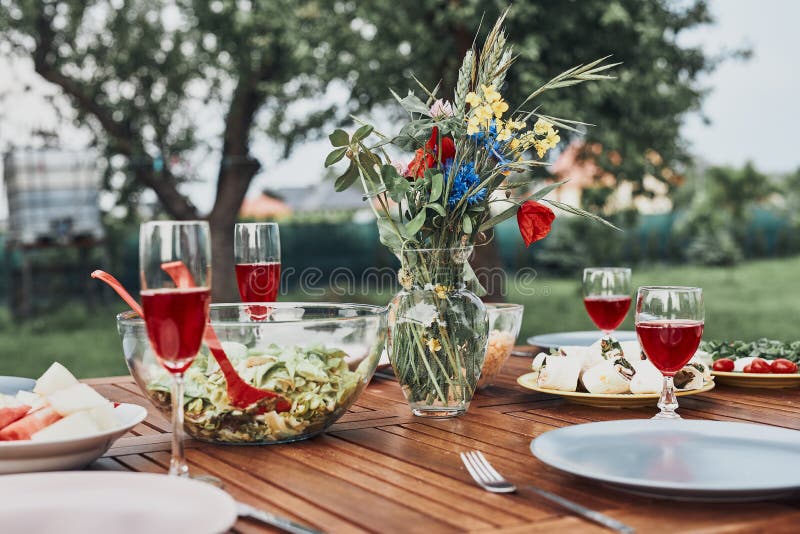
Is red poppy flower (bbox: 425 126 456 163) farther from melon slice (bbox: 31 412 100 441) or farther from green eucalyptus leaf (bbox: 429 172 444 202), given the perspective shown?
melon slice (bbox: 31 412 100 441)

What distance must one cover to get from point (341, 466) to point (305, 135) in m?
7.75

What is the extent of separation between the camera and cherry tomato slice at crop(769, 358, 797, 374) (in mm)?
1681

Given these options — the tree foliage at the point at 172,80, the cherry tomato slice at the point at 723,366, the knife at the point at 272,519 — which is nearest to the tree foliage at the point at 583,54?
the tree foliage at the point at 172,80

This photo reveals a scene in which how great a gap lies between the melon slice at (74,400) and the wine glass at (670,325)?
0.77 m

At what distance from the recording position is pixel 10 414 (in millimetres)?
1122

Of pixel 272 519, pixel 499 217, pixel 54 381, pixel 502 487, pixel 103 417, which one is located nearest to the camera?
pixel 272 519

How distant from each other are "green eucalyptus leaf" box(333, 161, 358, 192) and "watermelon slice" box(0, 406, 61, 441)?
59cm

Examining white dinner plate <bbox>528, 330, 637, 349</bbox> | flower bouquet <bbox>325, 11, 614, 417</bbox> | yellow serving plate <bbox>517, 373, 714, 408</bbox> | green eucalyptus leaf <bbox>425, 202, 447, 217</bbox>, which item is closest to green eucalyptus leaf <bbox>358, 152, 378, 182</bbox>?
flower bouquet <bbox>325, 11, 614, 417</bbox>

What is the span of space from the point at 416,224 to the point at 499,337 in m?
0.42

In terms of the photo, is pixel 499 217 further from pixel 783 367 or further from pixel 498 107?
pixel 783 367

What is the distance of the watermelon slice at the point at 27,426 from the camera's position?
1093 mm

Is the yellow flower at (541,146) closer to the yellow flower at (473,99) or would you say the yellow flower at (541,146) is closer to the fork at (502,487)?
the yellow flower at (473,99)

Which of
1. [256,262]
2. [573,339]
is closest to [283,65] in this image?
[573,339]

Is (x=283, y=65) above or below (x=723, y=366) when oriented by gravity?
above
